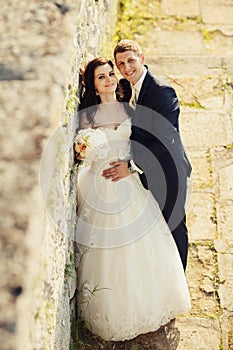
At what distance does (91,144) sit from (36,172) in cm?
113

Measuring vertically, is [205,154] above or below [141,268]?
above

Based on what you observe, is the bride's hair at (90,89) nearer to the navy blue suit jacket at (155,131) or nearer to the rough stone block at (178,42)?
the navy blue suit jacket at (155,131)

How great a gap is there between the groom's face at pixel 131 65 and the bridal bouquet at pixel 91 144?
1.31 ft

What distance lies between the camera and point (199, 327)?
3654mm

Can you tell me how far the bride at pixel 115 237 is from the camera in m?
3.31

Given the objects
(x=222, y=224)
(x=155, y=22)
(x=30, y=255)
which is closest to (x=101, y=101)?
(x=222, y=224)

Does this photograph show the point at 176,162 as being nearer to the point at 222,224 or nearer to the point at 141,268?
the point at 141,268

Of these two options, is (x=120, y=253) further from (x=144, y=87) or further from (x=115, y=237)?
(x=144, y=87)

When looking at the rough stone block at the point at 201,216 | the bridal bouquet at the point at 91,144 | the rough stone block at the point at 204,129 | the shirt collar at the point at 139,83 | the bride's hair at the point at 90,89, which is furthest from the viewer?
the rough stone block at the point at 204,129

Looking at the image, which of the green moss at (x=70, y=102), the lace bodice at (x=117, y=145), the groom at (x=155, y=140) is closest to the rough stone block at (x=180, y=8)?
the groom at (x=155, y=140)

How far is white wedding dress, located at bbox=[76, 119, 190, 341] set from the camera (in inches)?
131

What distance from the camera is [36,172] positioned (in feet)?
6.63

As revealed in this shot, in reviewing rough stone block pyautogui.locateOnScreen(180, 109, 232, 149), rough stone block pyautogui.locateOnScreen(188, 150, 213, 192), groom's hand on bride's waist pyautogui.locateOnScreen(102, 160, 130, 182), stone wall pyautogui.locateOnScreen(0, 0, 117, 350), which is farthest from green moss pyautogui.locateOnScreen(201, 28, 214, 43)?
stone wall pyautogui.locateOnScreen(0, 0, 117, 350)

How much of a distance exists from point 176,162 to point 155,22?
9.18 ft
